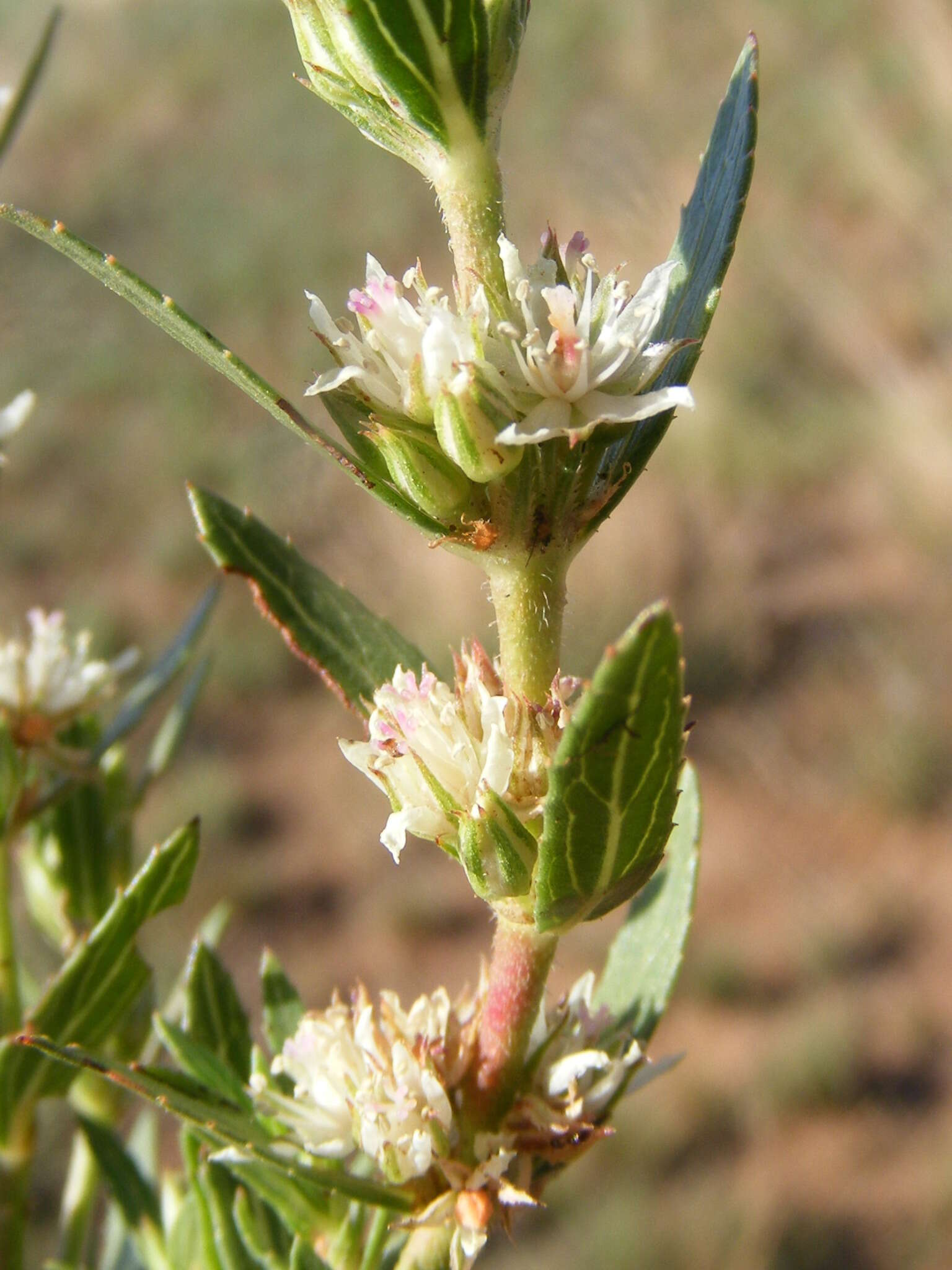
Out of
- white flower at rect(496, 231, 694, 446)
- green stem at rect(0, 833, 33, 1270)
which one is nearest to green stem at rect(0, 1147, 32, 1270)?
green stem at rect(0, 833, 33, 1270)

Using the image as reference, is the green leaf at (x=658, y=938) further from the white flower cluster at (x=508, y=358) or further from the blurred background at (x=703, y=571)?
the blurred background at (x=703, y=571)

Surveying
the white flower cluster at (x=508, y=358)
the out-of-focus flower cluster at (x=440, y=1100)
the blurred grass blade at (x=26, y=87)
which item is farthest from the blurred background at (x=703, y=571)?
the out-of-focus flower cluster at (x=440, y=1100)

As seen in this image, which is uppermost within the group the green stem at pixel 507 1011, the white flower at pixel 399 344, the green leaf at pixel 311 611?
the white flower at pixel 399 344

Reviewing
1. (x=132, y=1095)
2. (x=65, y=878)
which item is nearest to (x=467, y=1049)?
(x=65, y=878)

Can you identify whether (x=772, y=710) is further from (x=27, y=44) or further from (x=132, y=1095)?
(x=27, y=44)

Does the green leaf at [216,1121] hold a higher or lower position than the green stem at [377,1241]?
higher

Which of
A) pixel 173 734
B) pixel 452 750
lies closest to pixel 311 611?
pixel 452 750

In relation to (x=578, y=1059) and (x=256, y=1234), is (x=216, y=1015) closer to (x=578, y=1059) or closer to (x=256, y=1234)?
(x=256, y=1234)
